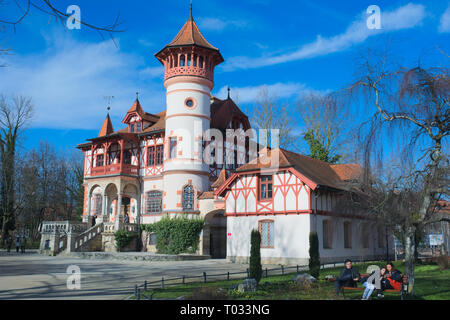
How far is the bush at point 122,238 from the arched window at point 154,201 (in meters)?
2.80

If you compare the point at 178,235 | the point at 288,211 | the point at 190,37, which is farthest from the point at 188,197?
the point at 190,37

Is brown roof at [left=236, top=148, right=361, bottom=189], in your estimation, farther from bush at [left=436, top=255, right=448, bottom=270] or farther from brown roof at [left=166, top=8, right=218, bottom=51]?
brown roof at [left=166, top=8, right=218, bottom=51]

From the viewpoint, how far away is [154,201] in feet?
112

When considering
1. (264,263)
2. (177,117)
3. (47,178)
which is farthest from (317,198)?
(47,178)

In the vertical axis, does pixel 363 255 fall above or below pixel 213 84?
below

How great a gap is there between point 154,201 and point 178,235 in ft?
19.0

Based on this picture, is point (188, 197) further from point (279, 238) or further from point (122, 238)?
point (279, 238)

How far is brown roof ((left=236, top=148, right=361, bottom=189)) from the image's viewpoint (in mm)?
24438

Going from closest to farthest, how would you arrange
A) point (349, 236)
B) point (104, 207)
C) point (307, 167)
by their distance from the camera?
point (307, 167)
point (349, 236)
point (104, 207)

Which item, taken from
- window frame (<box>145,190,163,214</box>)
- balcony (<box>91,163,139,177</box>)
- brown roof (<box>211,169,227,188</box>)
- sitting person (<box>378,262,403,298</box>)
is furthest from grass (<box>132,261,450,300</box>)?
balcony (<box>91,163,139,177</box>)

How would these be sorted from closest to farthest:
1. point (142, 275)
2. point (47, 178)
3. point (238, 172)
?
point (142, 275) → point (238, 172) → point (47, 178)
